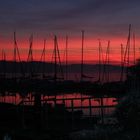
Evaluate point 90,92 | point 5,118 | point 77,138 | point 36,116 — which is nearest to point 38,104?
point 36,116

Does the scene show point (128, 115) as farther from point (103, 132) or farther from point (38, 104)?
point (38, 104)

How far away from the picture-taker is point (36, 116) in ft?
84.6

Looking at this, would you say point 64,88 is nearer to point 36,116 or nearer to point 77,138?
point 36,116

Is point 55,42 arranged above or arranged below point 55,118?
above

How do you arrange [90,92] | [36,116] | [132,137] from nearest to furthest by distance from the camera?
[132,137] < [36,116] < [90,92]

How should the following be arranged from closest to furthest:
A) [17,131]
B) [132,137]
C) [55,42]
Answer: [132,137], [17,131], [55,42]

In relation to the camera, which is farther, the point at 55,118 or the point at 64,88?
the point at 64,88

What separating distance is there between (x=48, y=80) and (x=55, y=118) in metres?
55.7

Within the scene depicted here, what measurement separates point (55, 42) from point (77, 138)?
49.1m

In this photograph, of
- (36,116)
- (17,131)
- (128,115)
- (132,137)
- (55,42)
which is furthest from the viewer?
(55,42)

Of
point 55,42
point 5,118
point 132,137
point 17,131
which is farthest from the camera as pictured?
point 55,42

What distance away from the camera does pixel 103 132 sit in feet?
65.3

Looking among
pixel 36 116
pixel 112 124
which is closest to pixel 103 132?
pixel 112 124

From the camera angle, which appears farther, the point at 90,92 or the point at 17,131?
the point at 90,92
